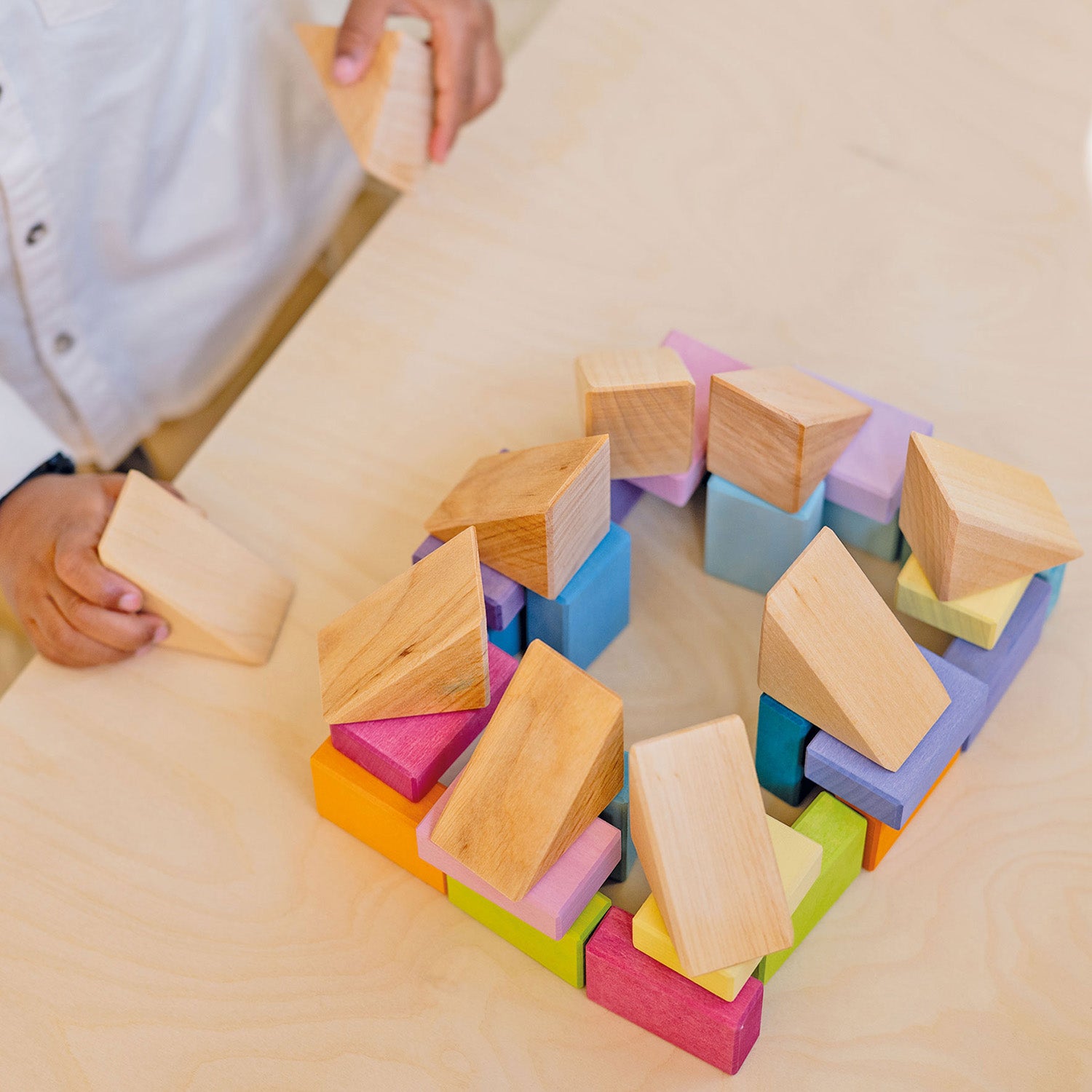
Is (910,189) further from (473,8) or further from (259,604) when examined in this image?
(259,604)

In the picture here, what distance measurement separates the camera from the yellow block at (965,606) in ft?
2.10

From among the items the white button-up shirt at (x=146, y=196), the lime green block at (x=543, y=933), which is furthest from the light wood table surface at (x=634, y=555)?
the white button-up shirt at (x=146, y=196)

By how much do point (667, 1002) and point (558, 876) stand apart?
7 cm

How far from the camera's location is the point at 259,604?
73 cm

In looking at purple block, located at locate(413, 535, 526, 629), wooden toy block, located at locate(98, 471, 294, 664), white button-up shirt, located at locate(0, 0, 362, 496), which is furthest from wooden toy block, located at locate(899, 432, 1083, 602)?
white button-up shirt, located at locate(0, 0, 362, 496)

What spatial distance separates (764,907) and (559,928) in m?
0.10

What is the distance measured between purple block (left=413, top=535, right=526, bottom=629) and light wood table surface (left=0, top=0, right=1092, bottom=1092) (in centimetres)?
7

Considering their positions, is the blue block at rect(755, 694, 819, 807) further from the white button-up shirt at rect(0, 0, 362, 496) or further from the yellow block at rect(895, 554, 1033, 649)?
the white button-up shirt at rect(0, 0, 362, 496)

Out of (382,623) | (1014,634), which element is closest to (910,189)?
(1014,634)

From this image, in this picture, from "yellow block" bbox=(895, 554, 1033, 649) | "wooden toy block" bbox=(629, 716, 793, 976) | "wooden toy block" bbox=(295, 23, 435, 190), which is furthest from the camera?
"wooden toy block" bbox=(295, 23, 435, 190)

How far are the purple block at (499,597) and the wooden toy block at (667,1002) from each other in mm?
165

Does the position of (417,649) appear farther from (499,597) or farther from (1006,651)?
(1006,651)

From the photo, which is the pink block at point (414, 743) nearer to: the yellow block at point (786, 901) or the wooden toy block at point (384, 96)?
the yellow block at point (786, 901)

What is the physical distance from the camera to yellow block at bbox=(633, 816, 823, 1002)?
1.76ft
